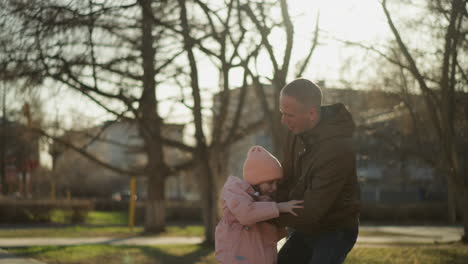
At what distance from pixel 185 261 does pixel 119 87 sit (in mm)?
5280

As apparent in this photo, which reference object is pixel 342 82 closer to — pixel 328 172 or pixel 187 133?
pixel 187 133

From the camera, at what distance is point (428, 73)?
19.3 m

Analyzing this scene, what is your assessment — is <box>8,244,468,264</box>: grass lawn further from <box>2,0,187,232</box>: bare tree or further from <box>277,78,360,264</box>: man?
<box>277,78,360,264</box>: man

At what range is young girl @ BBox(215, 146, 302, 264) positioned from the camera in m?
3.96

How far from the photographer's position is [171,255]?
1411cm

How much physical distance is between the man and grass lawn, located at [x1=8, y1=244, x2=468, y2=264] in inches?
346

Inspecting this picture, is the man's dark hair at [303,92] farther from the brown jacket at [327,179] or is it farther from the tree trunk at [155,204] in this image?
the tree trunk at [155,204]

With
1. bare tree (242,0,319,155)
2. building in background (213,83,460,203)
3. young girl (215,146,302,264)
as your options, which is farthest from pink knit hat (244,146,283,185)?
building in background (213,83,460,203)

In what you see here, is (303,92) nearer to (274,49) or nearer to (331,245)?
(331,245)

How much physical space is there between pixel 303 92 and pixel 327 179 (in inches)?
16.8

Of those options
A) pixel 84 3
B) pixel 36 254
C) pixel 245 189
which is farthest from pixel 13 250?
pixel 245 189

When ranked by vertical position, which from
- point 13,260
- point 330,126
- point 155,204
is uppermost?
point 330,126

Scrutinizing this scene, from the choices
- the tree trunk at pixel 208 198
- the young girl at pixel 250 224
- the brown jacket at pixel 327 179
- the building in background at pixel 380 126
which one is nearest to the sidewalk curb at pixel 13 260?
the tree trunk at pixel 208 198

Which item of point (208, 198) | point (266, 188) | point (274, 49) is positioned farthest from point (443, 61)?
point (266, 188)
